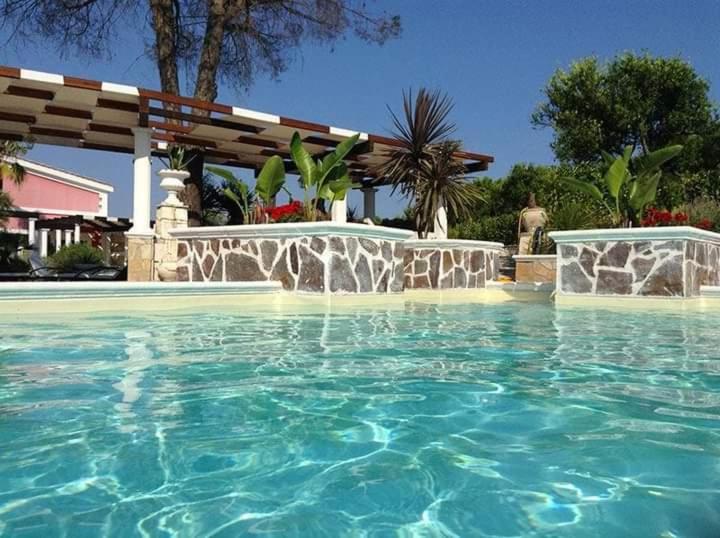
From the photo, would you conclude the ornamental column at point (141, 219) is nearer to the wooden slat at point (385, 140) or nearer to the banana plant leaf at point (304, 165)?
the banana plant leaf at point (304, 165)

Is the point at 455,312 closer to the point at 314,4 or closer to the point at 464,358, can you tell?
the point at 464,358

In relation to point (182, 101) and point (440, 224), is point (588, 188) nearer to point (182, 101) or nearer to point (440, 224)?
point (440, 224)

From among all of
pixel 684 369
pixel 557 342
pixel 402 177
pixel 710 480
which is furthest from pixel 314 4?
pixel 710 480

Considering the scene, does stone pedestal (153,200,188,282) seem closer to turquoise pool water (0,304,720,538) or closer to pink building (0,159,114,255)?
turquoise pool water (0,304,720,538)

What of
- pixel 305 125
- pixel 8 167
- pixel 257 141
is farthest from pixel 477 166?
pixel 8 167

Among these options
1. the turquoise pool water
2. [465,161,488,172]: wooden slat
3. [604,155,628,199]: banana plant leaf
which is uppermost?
[465,161,488,172]: wooden slat

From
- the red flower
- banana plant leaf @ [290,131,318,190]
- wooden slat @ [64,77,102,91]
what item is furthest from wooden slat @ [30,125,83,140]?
banana plant leaf @ [290,131,318,190]

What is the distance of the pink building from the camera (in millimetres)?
29500

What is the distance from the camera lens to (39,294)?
7039 mm

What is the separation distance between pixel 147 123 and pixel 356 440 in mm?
11229

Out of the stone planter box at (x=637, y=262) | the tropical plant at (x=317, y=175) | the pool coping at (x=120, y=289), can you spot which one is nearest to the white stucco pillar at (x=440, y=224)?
the tropical plant at (x=317, y=175)

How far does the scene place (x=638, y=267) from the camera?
30.1 ft

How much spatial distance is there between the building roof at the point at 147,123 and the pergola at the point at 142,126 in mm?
15

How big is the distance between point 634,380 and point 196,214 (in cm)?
1296
